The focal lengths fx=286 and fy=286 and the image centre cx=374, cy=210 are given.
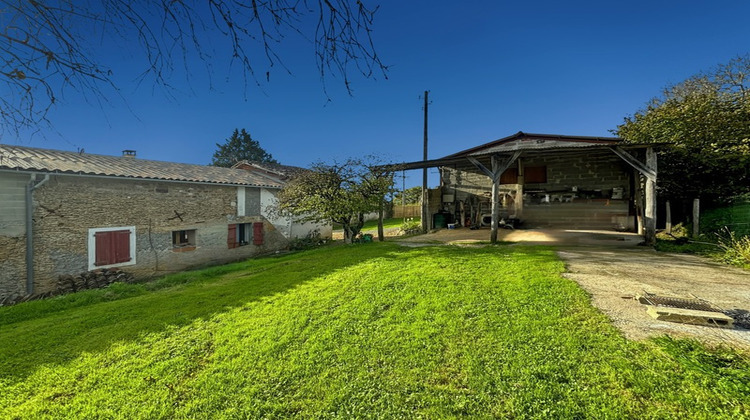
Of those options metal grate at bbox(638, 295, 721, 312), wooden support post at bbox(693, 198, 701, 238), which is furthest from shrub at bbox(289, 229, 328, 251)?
wooden support post at bbox(693, 198, 701, 238)

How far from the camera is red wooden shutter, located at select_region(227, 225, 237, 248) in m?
13.6

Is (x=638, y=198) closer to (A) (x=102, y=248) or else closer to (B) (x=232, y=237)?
(B) (x=232, y=237)

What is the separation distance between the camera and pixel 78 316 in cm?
507

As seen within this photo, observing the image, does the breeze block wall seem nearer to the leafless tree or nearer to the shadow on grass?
the shadow on grass

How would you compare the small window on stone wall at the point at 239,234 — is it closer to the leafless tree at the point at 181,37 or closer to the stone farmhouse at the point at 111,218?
the stone farmhouse at the point at 111,218

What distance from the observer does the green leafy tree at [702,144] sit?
9414 mm

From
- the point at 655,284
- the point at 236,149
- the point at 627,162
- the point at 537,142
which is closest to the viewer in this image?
the point at 655,284

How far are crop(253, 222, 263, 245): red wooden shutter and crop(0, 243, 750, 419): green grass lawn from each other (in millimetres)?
9845

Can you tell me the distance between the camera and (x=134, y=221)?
10523mm

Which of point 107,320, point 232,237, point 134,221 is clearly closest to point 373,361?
point 107,320

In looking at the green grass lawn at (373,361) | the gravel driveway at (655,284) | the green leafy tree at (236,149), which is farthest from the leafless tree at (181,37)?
the green leafy tree at (236,149)

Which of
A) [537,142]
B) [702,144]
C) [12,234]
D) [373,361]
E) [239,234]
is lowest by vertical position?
[373,361]

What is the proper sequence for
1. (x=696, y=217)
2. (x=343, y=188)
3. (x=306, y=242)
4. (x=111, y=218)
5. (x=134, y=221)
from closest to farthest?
(x=696, y=217) → (x=111, y=218) → (x=134, y=221) → (x=343, y=188) → (x=306, y=242)

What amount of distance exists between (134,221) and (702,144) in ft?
67.2
